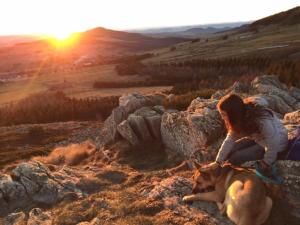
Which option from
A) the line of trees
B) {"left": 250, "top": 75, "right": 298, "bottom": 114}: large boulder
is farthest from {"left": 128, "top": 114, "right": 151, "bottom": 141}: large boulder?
the line of trees

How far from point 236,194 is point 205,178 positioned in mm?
1291

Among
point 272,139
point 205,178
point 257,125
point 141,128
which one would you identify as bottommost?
point 141,128

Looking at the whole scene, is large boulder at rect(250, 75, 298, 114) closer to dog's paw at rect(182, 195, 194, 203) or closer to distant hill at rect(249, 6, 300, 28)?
dog's paw at rect(182, 195, 194, 203)

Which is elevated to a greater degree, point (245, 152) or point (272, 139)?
point (272, 139)

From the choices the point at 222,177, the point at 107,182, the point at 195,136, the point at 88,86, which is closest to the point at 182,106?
the point at 195,136

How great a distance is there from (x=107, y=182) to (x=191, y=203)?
5949 mm

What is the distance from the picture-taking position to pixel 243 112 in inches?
328

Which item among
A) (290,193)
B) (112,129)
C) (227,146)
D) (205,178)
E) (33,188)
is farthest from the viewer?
(112,129)

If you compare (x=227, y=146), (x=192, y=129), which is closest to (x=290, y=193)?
(x=227, y=146)

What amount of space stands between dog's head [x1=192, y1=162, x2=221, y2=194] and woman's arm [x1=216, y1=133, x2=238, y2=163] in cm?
34

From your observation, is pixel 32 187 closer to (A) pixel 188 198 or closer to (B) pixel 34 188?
(B) pixel 34 188

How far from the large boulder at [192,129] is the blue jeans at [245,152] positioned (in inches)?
212

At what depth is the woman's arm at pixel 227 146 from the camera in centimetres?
924

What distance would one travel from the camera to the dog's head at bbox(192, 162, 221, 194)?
933cm
